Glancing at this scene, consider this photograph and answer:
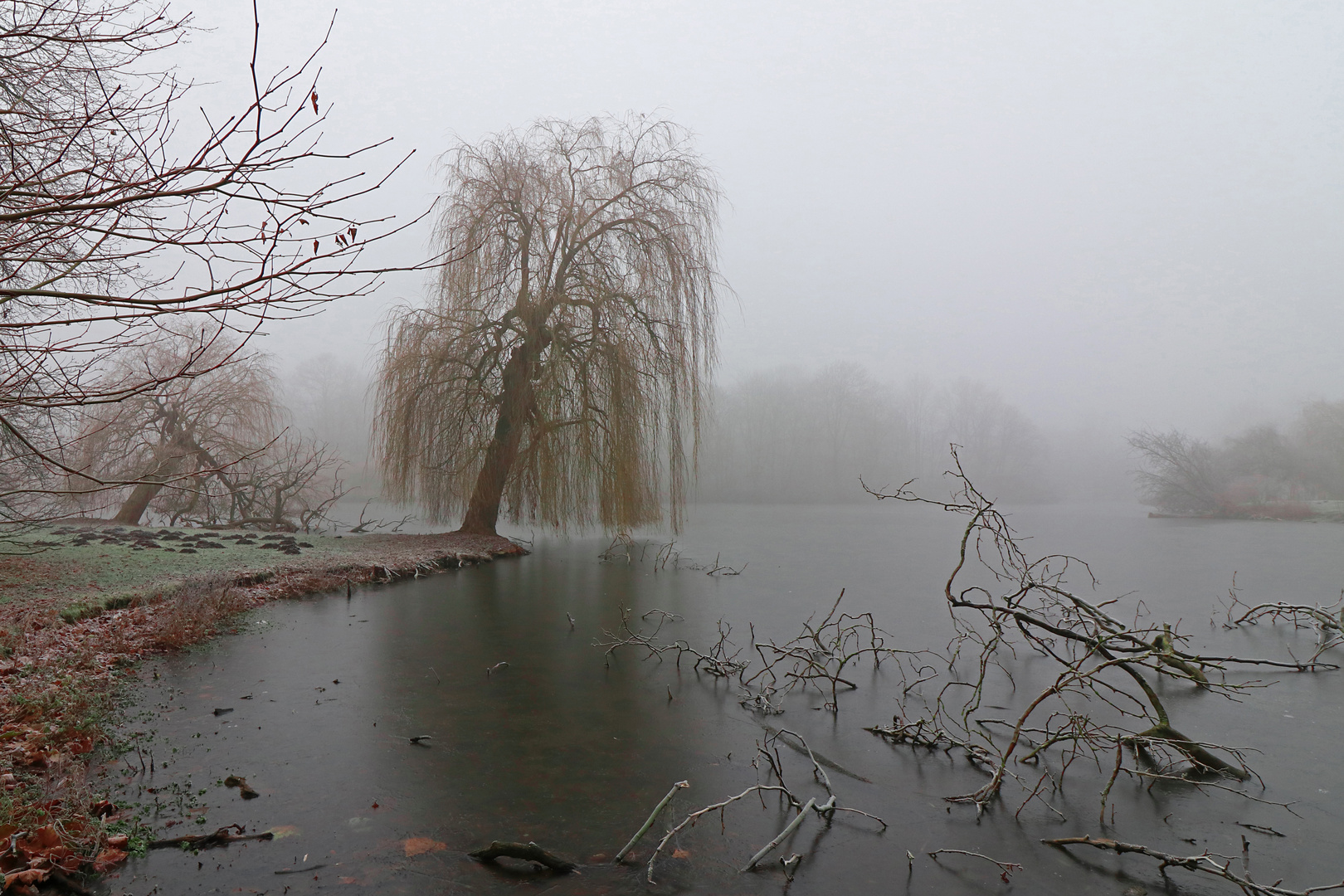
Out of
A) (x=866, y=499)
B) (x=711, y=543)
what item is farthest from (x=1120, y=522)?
(x=711, y=543)

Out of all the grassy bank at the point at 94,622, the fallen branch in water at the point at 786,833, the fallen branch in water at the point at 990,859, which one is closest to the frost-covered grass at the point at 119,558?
the grassy bank at the point at 94,622

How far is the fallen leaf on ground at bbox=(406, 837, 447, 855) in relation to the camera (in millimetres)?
2988

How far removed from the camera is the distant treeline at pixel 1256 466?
94.8 feet

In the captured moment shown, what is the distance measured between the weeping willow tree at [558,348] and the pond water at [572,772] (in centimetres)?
500

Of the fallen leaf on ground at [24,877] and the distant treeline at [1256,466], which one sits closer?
the fallen leaf on ground at [24,877]

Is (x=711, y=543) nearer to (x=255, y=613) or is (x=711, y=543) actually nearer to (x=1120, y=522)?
(x=255, y=613)

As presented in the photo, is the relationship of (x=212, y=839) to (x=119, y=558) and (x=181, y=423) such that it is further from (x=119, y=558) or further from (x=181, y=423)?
(x=181, y=423)

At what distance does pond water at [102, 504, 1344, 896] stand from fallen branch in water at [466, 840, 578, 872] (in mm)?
54

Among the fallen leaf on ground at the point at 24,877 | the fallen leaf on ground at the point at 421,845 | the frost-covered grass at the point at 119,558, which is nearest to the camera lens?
→ the fallen leaf on ground at the point at 24,877

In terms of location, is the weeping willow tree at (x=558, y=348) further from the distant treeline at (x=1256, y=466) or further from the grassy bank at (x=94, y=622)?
the distant treeline at (x=1256, y=466)

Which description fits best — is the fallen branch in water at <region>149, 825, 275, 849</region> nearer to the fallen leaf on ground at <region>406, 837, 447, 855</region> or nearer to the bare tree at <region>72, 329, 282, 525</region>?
the fallen leaf on ground at <region>406, 837, 447, 855</region>

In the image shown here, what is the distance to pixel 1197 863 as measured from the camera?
291 centimetres

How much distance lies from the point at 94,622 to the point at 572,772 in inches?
174

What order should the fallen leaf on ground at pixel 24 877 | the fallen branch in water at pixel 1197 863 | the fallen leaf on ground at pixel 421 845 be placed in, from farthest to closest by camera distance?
the fallen leaf on ground at pixel 421 845
the fallen branch in water at pixel 1197 863
the fallen leaf on ground at pixel 24 877
